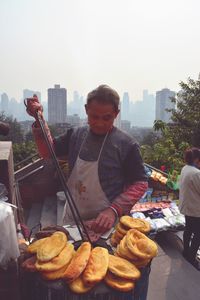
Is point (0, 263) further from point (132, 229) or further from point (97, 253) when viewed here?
point (132, 229)

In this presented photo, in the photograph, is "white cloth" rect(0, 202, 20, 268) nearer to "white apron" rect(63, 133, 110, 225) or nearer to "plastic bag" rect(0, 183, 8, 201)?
"plastic bag" rect(0, 183, 8, 201)

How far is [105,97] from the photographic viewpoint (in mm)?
1674

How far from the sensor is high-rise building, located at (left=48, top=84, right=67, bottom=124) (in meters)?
43.5

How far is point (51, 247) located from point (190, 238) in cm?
361

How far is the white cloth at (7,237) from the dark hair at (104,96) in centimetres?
85

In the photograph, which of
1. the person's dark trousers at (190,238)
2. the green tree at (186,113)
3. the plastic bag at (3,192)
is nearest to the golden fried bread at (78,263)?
the plastic bag at (3,192)

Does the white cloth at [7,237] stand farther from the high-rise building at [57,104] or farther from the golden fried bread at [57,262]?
the high-rise building at [57,104]

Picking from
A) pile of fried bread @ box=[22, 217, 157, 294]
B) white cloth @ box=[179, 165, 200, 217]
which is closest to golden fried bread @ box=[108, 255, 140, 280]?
pile of fried bread @ box=[22, 217, 157, 294]

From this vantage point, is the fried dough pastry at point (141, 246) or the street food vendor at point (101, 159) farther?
the street food vendor at point (101, 159)

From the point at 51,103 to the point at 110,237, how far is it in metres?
43.7

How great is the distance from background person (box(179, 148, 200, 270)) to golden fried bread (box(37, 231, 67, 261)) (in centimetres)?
320

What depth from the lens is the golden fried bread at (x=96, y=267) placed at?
1003 millimetres

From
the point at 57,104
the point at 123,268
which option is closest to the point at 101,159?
the point at 123,268

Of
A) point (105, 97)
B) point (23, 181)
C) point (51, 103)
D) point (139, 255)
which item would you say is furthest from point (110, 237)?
point (51, 103)
